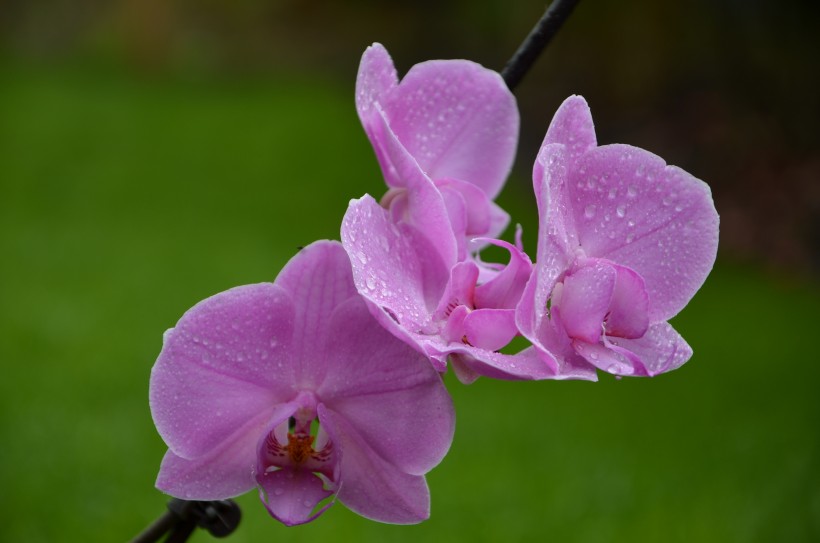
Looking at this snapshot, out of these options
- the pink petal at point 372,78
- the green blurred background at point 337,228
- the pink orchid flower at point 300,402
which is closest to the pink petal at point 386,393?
the pink orchid flower at point 300,402

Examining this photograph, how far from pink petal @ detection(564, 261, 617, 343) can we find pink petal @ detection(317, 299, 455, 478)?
60 mm

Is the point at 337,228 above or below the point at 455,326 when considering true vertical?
below

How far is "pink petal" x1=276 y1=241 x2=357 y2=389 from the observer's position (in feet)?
1.33

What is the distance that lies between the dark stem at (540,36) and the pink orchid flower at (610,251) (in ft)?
0.39

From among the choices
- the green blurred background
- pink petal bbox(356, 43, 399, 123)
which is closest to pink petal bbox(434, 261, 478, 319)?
pink petal bbox(356, 43, 399, 123)

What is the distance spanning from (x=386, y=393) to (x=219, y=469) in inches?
3.5

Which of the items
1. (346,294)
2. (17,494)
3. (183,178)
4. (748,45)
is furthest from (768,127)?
(346,294)

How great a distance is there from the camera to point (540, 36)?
49 cm

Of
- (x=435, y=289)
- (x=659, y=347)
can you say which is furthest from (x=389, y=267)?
(x=659, y=347)

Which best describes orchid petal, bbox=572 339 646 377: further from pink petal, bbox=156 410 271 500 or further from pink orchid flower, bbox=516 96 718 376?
pink petal, bbox=156 410 271 500

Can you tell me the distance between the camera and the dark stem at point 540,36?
0.49 m

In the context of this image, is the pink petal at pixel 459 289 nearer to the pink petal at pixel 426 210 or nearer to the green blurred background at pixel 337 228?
the pink petal at pixel 426 210

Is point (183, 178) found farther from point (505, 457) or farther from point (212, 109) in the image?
point (505, 457)

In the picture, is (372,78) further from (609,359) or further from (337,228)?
(337,228)
